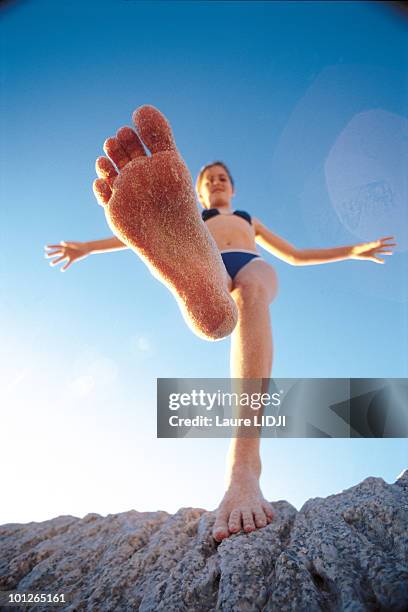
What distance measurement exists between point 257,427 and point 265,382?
0.77ft

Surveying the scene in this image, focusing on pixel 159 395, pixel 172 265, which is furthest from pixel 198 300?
pixel 159 395

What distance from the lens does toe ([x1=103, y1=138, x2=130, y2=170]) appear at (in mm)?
1793

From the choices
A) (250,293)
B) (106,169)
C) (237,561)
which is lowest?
(237,561)

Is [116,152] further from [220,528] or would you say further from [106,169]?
[220,528]

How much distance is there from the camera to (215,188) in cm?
317

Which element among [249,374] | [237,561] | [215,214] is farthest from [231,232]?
[237,561]

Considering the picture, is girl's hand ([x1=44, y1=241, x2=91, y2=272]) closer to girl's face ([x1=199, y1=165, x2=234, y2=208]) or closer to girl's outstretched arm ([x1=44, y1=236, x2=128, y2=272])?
girl's outstretched arm ([x1=44, y1=236, x2=128, y2=272])

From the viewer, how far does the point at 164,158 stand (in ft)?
5.49

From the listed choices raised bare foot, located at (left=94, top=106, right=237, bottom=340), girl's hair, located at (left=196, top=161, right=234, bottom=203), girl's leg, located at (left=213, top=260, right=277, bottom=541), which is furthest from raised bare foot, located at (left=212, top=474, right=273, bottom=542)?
girl's hair, located at (left=196, top=161, right=234, bottom=203)

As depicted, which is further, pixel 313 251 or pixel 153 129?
pixel 313 251

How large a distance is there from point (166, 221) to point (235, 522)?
1.30m

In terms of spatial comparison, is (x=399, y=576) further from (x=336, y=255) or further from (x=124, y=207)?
(x=336, y=255)

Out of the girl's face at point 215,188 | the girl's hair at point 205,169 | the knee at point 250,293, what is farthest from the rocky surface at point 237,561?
the girl's hair at point 205,169

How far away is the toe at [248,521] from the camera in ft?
5.56
